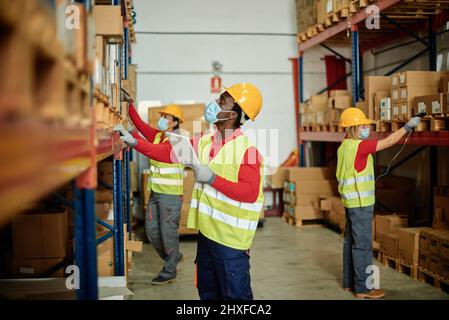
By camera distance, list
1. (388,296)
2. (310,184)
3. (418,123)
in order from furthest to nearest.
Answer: (310,184)
(418,123)
(388,296)

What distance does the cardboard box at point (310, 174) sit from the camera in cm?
1079

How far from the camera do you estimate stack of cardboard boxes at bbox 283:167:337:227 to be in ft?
35.3

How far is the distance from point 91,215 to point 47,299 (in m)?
2.22

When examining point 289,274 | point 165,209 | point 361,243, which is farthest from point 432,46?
point 165,209

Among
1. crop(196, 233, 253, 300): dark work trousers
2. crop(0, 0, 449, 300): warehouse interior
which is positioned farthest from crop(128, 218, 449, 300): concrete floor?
crop(196, 233, 253, 300): dark work trousers

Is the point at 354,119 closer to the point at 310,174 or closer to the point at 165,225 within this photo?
the point at 165,225

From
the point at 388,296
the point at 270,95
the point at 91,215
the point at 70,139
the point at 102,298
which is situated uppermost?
the point at 270,95

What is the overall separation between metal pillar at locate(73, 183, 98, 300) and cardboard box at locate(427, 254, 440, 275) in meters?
4.95

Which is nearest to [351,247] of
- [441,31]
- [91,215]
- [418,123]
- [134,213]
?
[418,123]

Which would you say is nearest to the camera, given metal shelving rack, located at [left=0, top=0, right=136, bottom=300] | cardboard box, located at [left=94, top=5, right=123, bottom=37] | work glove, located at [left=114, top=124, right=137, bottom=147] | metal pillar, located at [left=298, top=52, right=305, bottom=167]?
metal shelving rack, located at [left=0, top=0, right=136, bottom=300]

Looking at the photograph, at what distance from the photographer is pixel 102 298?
4793 mm

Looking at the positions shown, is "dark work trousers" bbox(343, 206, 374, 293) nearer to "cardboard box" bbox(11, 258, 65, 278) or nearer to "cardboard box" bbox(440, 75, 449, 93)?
"cardboard box" bbox(440, 75, 449, 93)

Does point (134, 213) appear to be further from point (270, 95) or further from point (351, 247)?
point (351, 247)

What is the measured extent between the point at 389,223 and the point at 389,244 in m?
0.39
